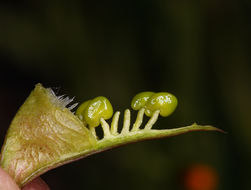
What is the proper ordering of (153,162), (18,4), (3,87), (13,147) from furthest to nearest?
1. (3,87)
2. (18,4)
3. (153,162)
4. (13,147)

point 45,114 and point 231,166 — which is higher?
point 45,114

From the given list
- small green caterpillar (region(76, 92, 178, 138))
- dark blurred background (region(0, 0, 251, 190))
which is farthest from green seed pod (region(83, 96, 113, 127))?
dark blurred background (region(0, 0, 251, 190))

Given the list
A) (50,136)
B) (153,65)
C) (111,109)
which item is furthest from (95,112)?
(153,65)

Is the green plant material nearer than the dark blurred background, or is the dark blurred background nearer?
the green plant material

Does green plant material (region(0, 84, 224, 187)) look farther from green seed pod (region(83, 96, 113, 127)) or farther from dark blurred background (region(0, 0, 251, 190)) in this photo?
dark blurred background (region(0, 0, 251, 190))

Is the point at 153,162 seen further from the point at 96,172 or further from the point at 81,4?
the point at 81,4

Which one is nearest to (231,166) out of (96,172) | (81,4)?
(96,172)
